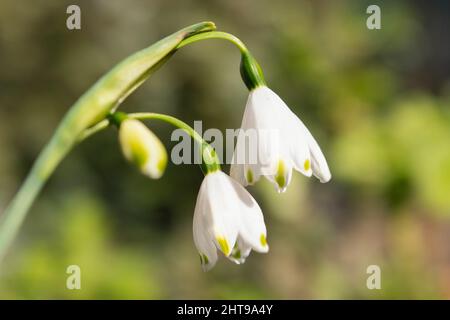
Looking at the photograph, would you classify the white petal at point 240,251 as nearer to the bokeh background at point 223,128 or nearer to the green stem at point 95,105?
the green stem at point 95,105

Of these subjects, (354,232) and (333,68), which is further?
(354,232)

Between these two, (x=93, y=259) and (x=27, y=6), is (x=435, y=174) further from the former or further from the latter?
(x=27, y=6)

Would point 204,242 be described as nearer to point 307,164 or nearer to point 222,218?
point 222,218

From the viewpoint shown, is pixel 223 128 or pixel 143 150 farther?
pixel 223 128

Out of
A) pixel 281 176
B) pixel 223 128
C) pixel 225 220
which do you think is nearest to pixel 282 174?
pixel 281 176

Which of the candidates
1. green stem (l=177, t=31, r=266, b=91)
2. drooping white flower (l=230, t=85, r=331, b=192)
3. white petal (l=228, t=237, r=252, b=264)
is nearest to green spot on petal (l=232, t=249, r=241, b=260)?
white petal (l=228, t=237, r=252, b=264)
